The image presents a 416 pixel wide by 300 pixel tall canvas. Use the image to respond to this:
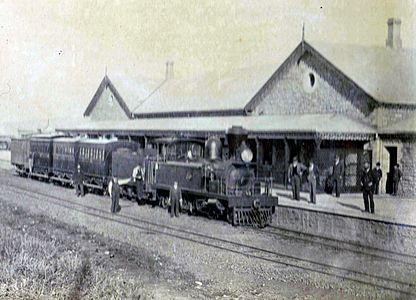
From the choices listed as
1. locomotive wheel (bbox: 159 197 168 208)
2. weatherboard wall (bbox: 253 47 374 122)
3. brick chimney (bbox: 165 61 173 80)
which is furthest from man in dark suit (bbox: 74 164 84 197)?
brick chimney (bbox: 165 61 173 80)

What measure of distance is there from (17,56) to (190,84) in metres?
3.44

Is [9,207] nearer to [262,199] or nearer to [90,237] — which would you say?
[90,237]

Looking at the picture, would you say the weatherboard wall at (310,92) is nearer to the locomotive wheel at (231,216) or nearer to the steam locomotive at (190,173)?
the steam locomotive at (190,173)

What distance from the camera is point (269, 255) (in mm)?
8656

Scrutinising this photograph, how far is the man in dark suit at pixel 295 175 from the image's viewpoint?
488 inches

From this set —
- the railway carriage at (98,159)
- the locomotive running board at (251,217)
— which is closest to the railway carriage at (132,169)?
the railway carriage at (98,159)

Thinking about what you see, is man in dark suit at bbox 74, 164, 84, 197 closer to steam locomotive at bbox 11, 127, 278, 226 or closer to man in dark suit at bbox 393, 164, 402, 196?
steam locomotive at bbox 11, 127, 278, 226

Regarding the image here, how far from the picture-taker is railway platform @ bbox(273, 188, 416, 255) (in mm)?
A: 8844

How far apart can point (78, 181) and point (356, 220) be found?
29.0 ft

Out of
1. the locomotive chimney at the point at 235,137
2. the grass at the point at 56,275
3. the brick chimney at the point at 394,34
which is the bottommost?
the grass at the point at 56,275

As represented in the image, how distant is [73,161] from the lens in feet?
56.7

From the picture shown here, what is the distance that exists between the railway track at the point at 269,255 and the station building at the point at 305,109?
2055 millimetres

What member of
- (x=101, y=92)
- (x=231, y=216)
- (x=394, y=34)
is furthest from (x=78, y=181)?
(x=394, y=34)

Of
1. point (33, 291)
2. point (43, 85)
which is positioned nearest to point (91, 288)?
point (33, 291)
